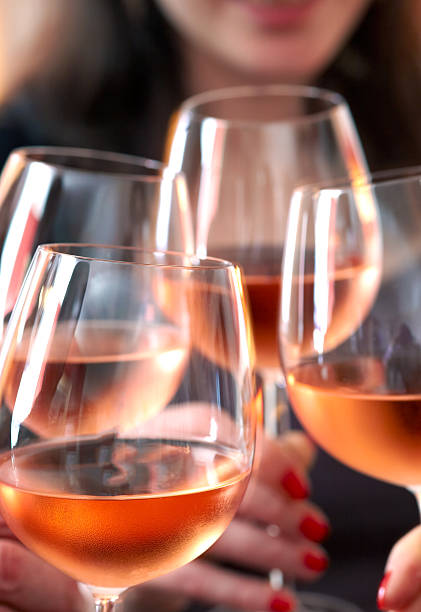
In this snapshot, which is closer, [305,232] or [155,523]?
[155,523]

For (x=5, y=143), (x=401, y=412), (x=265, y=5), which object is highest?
(x=265, y=5)

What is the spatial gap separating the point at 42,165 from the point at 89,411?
259mm

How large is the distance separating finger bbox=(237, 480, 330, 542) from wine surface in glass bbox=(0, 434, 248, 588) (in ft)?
0.97

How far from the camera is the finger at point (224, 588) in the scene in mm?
700

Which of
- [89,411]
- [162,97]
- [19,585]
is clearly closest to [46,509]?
[89,411]

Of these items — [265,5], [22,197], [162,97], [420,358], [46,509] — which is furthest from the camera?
[162,97]

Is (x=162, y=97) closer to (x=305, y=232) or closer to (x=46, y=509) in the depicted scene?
(x=305, y=232)

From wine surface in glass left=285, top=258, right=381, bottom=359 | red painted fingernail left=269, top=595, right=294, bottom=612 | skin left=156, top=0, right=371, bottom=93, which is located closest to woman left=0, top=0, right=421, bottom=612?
skin left=156, top=0, right=371, bottom=93

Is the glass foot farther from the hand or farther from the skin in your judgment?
the skin

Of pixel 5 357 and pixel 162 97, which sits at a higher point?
pixel 162 97

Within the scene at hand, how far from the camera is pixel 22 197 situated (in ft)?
2.03

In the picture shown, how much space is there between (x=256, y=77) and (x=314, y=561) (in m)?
1.07

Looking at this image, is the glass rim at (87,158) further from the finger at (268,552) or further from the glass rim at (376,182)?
the finger at (268,552)

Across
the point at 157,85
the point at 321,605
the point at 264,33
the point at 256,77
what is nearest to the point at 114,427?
the point at 321,605
